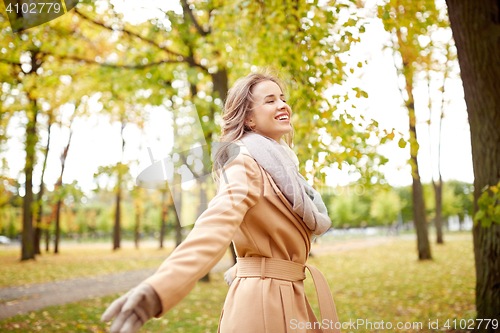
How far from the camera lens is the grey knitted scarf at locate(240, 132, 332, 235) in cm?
176

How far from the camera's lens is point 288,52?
4461mm

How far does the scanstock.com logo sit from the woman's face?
2659 millimetres

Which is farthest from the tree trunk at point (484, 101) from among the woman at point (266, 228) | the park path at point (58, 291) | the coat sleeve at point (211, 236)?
the park path at point (58, 291)

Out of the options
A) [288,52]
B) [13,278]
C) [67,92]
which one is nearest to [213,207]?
[288,52]

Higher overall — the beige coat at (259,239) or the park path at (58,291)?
the beige coat at (259,239)

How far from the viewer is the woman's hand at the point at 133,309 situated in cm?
110

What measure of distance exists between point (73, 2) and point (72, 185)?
492 cm

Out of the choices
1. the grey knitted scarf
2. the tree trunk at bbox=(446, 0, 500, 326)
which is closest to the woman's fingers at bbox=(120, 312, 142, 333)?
the grey knitted scarf

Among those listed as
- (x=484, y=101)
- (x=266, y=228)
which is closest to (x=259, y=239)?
(x=266, y=228)

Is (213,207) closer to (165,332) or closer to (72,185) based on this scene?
(165,332)

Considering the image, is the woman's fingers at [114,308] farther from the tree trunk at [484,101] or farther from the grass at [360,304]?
the grass at [360,304]

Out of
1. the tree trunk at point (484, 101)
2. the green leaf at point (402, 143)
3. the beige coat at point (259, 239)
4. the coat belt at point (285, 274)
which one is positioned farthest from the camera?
the tree trunk at point (484, 101)

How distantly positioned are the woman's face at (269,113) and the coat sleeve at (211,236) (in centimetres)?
31

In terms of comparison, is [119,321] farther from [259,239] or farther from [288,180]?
[288,180]
